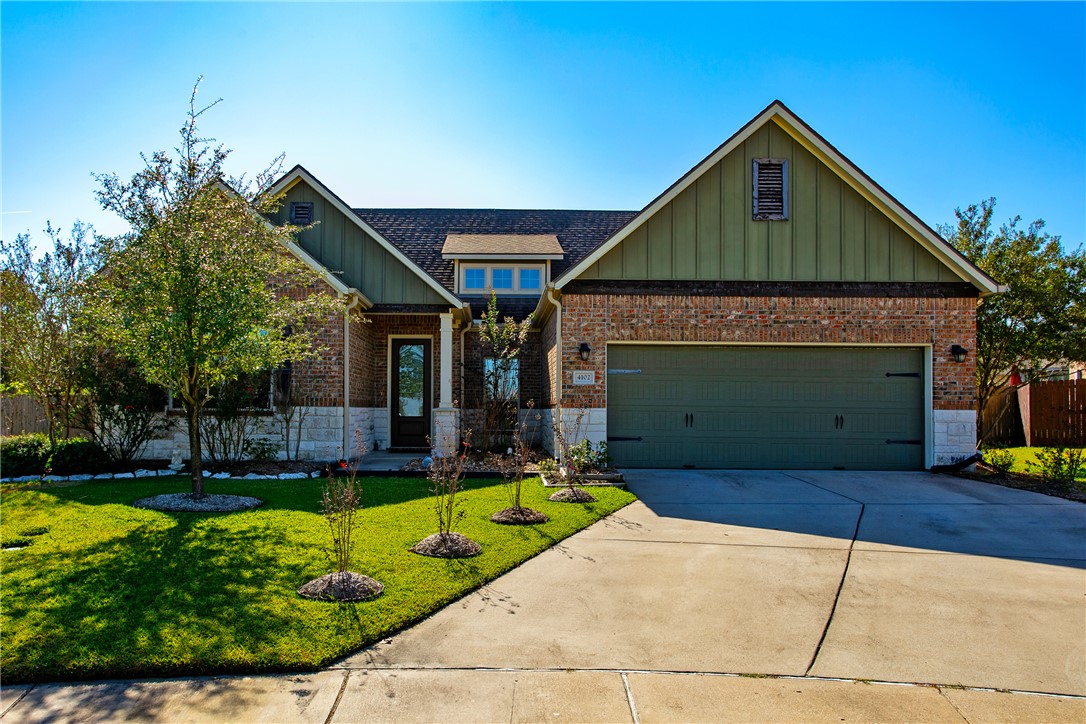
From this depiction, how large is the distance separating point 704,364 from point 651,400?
115 centimetres

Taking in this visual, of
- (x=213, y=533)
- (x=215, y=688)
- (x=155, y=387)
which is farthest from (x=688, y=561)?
(x=155, y=387)

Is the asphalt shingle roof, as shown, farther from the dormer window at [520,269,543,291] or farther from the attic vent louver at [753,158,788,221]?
the attic vent louver at [753,158,788,221]

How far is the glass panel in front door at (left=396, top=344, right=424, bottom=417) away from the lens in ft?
49.8

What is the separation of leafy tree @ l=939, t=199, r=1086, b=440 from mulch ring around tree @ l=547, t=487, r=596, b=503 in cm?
1012

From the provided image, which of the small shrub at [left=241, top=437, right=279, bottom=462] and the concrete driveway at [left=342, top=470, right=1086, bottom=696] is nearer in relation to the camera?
the concrete driveway at [left=342, top=470, right=1086, bottom=696]

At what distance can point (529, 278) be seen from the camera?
16.6 m

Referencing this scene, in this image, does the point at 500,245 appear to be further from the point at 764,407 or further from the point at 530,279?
the point at 764,407

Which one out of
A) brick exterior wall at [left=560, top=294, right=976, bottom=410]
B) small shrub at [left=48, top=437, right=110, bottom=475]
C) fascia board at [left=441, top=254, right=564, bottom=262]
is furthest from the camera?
fascia board at [left=441, top=254, right=564, bottom=262]

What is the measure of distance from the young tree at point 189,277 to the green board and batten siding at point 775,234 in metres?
6.34

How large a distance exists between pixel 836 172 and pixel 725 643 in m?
9.91

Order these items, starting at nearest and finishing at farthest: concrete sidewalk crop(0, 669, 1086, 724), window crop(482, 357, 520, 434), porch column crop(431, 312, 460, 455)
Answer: concrete sidewalk crop(0, 669, 1086, 724), porch column crop(431, 312, 460, 455), window crop(482, 357, 520, 434)

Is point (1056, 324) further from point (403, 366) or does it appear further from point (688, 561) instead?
point (403, 366)

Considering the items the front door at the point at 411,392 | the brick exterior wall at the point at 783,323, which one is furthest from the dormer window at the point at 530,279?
the brick exterior wall at the point at 783,323

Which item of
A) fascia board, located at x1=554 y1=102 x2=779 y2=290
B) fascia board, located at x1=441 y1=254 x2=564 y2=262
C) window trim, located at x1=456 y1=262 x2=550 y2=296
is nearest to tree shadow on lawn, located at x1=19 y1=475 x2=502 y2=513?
fascia board, located at x1=554 y1=102 x2=779 y2=290
